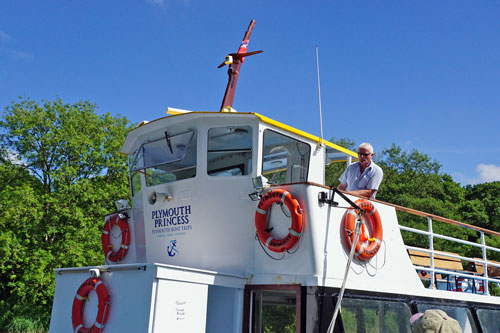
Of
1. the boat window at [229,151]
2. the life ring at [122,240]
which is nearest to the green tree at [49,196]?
the life ring at [122,240]

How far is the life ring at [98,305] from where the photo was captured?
18.7 feet

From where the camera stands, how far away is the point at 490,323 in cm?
804

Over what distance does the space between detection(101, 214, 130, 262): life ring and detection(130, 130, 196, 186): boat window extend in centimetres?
101

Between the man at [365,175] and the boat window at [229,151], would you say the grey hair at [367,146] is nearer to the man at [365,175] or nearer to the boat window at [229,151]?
the man at [365,175]

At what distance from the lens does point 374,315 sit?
5.98 m

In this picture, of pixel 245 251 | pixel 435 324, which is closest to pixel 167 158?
pixel 245 251

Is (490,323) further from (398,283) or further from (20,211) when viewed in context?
(20,211)

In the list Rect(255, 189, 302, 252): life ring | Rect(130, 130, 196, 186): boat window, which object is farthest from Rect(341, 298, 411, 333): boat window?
Rect(130, 130, 196, 186): boat window

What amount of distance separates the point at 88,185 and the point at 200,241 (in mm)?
19498

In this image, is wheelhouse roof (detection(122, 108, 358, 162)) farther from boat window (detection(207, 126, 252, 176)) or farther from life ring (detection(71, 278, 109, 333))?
life ring (detection(71, 278, 109, 333))

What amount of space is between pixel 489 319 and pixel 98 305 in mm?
6133

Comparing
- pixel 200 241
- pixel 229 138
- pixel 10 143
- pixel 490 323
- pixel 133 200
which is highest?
pixel 10 143

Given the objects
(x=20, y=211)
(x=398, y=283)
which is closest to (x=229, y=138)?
(x=398, y=283)

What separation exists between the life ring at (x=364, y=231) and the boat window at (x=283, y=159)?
3.60ft
